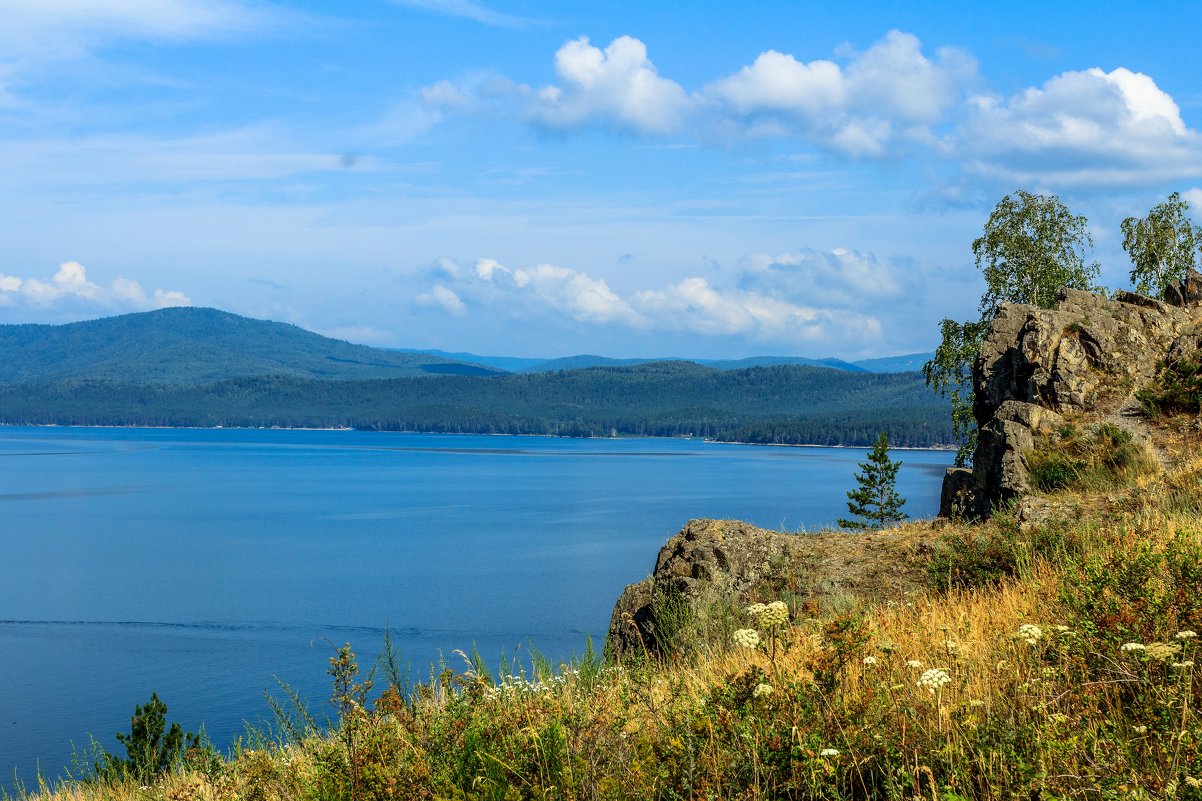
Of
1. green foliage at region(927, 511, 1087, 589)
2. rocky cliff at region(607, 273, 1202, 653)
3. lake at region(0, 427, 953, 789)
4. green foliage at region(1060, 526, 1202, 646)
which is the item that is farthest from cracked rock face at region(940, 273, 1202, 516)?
green foliage at region(1060, 526, 1202, 646)

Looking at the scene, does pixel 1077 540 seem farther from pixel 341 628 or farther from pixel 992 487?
pixel 341 628

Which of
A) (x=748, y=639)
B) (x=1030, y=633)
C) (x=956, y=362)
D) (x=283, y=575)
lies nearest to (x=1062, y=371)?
(x=1030, y=633)

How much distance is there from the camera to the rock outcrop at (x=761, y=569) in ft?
37.5

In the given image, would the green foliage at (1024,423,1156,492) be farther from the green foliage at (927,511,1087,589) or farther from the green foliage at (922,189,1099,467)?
the green foliage at (922,189,1099,467)

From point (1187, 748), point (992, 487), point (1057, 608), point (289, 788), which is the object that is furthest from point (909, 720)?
point (992, 487)

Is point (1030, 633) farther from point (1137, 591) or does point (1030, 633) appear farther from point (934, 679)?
point (1137, 591)

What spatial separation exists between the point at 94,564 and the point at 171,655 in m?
31.5

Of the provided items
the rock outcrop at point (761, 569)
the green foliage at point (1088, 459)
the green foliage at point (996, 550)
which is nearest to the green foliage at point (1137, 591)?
the green foliage at point (996, 550)

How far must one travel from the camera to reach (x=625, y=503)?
112 metres

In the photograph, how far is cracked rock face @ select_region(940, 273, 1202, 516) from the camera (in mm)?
14586

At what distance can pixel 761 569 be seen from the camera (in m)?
12.2

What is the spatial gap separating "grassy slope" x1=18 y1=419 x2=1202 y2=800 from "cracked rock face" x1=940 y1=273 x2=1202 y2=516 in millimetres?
7584

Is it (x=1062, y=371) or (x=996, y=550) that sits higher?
(x=1062, y=371)

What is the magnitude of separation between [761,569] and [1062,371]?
6963mm
